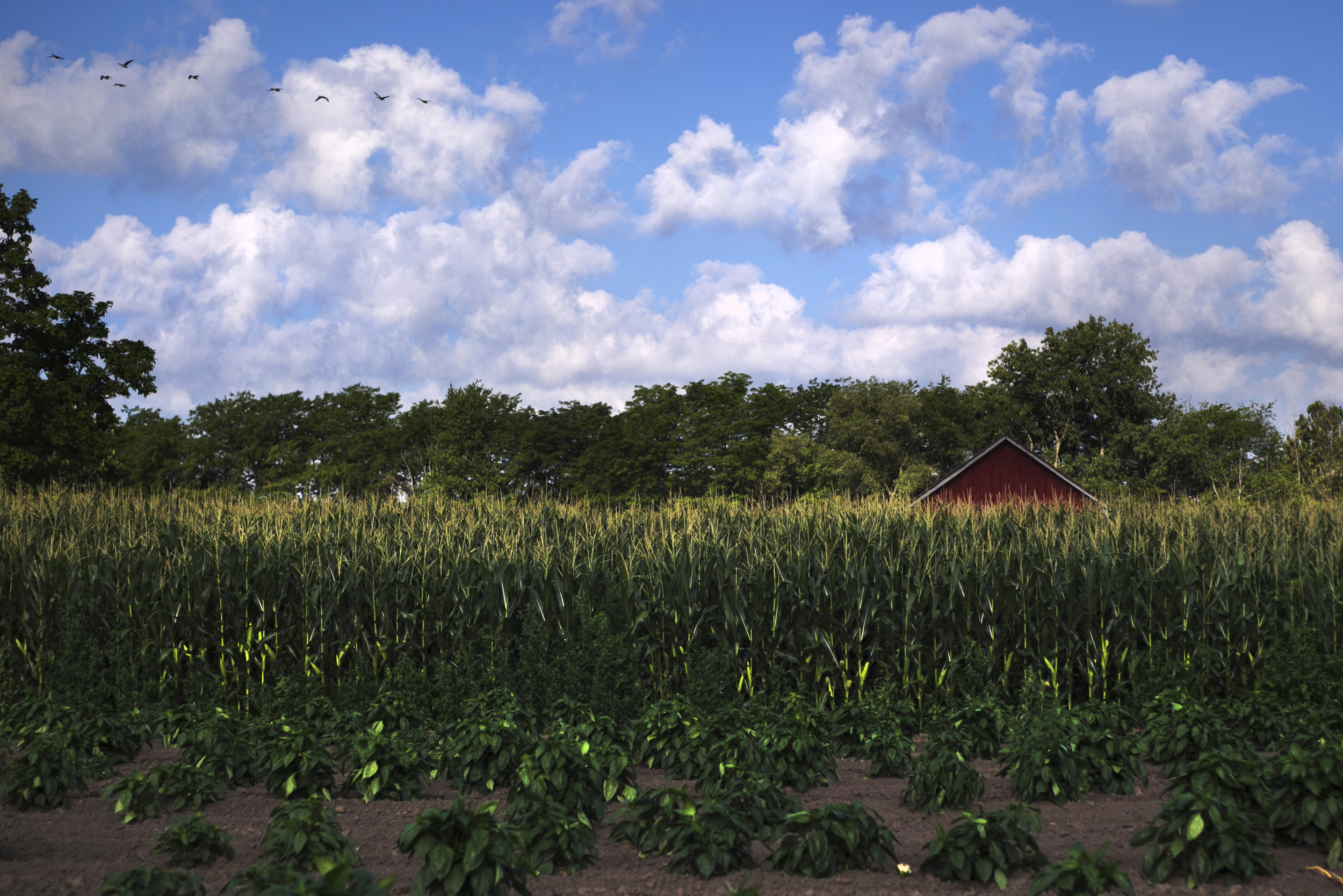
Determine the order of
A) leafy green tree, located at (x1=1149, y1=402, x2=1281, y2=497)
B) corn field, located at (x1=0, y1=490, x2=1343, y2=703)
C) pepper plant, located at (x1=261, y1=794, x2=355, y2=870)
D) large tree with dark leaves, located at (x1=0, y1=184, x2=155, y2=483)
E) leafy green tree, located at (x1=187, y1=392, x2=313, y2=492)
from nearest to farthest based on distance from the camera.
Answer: pepper plant, located at (x1=261, y1=794, x2=355, y2=870)
corn field, located at (x1=0, y1=490, x2=1343, y2=703)
large tree with dark leaves, located at (x1=0, y1=184, x2=155, y2=483)
leafy green tree, located at (x1=1149, y1=402, x2=1281, y2=497)
leafy green tree, located at (x1=187, y1=392, x2=313, y2=492)

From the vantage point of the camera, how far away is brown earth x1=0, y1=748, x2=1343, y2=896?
4648 mm

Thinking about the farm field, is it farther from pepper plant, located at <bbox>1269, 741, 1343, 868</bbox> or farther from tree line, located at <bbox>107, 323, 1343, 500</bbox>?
tree line, located at <bbox>107, 323, 1343, 500</bbox>

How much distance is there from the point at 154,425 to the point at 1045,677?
284 ft

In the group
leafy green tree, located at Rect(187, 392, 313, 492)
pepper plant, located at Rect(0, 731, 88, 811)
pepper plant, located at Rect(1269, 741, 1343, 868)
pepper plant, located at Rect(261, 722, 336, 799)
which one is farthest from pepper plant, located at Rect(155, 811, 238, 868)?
leafy green tree, located at Rect(187, 392, 313, 492)

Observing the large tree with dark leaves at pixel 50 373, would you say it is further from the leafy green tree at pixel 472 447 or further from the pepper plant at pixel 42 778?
the pepper plant at pixel 42 778

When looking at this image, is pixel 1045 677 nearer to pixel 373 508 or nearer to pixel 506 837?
pixel 506 837

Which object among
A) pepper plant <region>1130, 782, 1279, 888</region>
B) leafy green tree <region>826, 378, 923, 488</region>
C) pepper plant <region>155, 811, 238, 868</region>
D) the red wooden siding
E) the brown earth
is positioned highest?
leafy green tree <region>826, 378, 923, 488</region>

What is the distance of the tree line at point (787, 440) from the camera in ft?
180

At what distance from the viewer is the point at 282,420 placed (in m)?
71.1

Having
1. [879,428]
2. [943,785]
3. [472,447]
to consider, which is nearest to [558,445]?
[472,447]

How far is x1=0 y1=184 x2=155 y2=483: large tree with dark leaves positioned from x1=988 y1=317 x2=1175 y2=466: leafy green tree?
51.2 m

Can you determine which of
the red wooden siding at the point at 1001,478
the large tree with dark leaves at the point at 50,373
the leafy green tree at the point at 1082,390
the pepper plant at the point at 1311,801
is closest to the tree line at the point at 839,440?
the leafy green tree at the point at 1082,390

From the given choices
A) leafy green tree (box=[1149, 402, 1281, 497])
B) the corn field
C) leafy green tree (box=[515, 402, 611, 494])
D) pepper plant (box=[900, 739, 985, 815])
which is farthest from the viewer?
leafy green tree (box=[515, 402, 611, 494])

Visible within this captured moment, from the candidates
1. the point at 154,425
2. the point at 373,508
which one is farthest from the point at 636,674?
the point at 154,425
